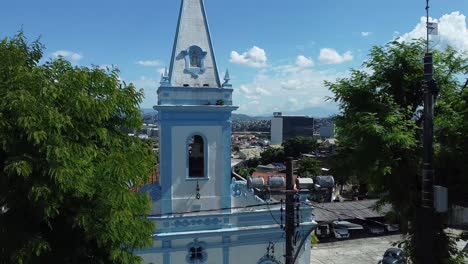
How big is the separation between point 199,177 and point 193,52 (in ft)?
13.8

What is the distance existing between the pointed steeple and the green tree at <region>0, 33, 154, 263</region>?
620 centimetres

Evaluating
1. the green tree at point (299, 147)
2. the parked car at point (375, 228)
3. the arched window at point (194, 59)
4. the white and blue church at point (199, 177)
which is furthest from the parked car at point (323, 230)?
the green tree at point (299, 147)

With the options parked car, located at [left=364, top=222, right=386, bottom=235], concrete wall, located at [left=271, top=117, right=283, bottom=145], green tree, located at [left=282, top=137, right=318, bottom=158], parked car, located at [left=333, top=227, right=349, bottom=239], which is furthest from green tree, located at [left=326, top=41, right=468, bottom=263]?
concrete wall, located at [left=271, top=117, right=283, bottom=145]

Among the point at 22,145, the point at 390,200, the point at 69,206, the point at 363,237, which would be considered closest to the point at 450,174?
the point at 390,200

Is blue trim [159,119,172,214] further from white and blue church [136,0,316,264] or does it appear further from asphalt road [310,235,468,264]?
asphalt road [310,235,468,264]

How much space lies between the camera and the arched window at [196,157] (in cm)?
1354

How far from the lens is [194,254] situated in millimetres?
13125

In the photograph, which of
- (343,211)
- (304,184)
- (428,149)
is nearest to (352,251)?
(343,211)

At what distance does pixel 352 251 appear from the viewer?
75.9ft

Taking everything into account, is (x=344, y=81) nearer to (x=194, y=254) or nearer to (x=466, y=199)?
(x=466, y=199)

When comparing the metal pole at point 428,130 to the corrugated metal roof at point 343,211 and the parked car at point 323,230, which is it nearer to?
the corrugated metal roof at point 343,211

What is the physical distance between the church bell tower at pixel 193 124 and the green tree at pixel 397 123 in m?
5.59

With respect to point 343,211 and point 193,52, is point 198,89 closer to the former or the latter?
point 193,52

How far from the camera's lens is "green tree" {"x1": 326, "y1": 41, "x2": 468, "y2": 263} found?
7316mm
